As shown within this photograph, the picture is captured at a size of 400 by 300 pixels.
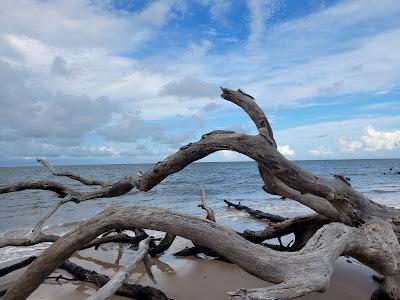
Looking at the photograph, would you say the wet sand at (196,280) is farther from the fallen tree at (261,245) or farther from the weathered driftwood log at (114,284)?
the weathered driftwood log at (114,284)

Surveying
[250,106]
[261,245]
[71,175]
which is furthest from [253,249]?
[71,175]

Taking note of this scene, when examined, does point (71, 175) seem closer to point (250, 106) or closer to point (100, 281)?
point (100, 281)

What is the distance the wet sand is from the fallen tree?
2.67 feet

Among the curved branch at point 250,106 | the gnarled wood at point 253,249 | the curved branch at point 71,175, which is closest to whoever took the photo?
the gnarled wood at point 253,249

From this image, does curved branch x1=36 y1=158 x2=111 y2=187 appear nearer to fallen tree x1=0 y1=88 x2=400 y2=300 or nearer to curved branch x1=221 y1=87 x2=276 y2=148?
fallen tree x1=0 y1=88 x2=400 y2=300

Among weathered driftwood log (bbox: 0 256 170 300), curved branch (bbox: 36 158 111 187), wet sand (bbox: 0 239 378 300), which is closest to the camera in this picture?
weathered driftwood log (bbox: 0 256 170 300)

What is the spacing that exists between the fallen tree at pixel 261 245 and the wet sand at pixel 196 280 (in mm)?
813

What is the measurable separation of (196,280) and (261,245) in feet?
9.47

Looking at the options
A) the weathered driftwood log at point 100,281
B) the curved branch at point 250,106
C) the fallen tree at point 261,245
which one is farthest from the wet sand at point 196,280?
the curved branch at point 250,106

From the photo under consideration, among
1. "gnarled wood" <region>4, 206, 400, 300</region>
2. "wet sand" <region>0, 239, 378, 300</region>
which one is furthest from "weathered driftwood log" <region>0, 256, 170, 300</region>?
"gnarled wood" <region>4, 206, 400, 300</region>

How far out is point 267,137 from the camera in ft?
13.4

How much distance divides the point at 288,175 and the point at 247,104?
103cm

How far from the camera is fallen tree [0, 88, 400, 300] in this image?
2.55 meters

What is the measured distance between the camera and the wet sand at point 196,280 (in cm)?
514
